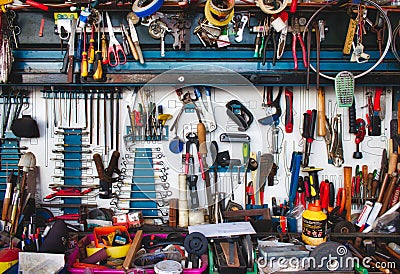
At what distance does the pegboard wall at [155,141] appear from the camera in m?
1.88

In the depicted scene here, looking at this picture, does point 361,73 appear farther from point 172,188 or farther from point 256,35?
point 172,188

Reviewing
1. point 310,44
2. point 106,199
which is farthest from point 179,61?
point 106,199

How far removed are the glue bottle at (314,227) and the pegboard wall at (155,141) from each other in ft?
0.93

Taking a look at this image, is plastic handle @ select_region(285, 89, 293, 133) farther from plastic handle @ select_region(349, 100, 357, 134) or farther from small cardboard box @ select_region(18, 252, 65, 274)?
small cardboard box @ select_region(18, 252, 65, 274)

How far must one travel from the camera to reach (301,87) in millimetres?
1917

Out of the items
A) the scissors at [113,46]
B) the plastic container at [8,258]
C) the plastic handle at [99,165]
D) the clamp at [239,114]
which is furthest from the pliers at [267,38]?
the plastic container at [8,258]

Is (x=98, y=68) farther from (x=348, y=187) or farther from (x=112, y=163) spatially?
(x=348, y=187)

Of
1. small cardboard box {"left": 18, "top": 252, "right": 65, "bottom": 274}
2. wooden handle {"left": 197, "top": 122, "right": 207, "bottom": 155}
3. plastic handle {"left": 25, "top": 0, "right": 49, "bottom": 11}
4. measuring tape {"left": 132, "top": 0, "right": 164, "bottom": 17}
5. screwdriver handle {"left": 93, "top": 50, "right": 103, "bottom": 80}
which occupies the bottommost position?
small cardboard box {"left": 18, "top": 252, "right": 65, "bottom": 274}

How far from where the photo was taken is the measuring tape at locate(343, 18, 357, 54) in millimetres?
1739

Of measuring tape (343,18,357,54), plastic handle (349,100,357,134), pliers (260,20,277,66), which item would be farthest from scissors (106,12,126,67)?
plastic handle (349,100,357,134)

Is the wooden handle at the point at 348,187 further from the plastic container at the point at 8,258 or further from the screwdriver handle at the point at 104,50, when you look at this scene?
the plastic container at the point at 8,258

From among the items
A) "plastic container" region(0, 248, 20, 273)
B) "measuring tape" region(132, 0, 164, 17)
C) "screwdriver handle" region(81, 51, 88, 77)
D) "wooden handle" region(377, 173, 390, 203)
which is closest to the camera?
"plastic container" region(0, 248, 20, 273)

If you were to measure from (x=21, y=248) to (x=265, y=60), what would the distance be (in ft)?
3.80

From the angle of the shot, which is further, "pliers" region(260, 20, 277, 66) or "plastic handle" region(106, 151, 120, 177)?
"plastic handle" region(106, 151, 120, 177)
